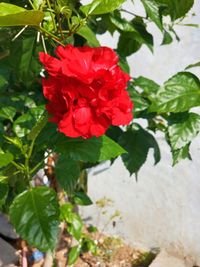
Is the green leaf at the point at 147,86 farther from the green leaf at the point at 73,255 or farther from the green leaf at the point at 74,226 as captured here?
the green leaf at the point at 73,255

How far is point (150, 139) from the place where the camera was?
59.7 inches

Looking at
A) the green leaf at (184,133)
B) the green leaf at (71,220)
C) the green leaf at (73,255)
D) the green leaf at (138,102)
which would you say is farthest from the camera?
the green leaf at (73,255)

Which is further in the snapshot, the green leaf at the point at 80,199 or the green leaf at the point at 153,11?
the green leaf at the point at 80,199

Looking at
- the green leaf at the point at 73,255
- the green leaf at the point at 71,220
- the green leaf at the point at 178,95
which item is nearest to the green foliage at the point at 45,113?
the green leaf at the point at 178,95

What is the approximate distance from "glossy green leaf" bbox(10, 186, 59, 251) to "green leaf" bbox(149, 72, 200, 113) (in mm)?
348

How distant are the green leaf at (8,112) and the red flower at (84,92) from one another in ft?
1.36

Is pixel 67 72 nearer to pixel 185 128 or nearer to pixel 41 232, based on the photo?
pixel 41 232

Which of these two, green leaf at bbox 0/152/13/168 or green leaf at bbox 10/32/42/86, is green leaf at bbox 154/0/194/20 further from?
green leaf at bbox 0/152/13/168

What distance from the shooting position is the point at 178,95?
1121 mm

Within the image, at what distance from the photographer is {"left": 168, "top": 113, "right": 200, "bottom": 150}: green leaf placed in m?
1.17

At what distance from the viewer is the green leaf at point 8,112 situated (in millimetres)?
1181

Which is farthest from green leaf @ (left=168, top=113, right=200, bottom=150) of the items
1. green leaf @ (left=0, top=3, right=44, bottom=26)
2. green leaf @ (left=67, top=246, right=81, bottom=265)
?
green leaf @ (left=67, top=246, right=81, bottom=265)

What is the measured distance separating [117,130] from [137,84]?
0.17 meters

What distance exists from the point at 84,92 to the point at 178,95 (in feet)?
1.40
